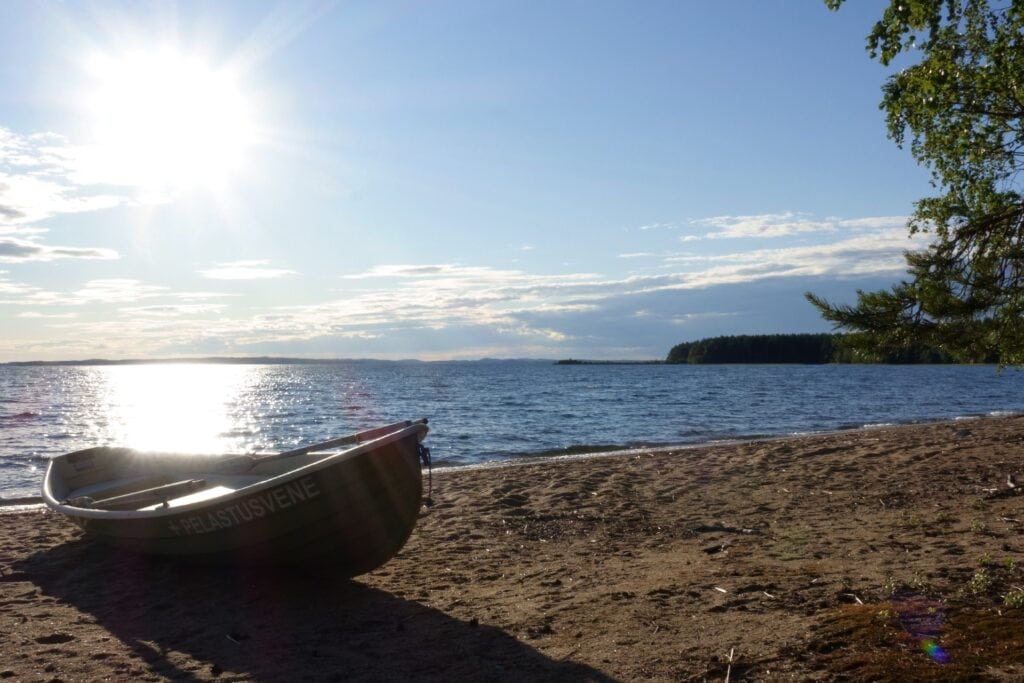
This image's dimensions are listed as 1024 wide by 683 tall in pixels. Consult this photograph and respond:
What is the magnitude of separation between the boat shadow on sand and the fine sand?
27 millimetres

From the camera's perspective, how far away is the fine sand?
5.81 m

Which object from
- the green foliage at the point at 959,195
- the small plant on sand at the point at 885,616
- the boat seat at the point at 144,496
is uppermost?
the green foliage at the point at 959,195

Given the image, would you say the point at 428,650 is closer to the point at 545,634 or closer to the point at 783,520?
the point at 545,634

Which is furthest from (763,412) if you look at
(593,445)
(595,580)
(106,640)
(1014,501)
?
(106,640)

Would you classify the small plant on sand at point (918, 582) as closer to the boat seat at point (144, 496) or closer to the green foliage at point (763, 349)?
the boat seat at point (144, 496)

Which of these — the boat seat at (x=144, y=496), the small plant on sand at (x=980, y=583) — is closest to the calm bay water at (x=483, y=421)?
the boat seat at (x=144, y=496)

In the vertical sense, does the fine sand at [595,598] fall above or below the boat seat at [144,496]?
below

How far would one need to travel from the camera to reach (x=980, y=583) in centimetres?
666

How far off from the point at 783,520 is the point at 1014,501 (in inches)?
119

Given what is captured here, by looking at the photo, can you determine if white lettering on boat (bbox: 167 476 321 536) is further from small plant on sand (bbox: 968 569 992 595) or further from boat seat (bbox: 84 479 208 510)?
small plant on sand (bbox: 968 569 992 595)

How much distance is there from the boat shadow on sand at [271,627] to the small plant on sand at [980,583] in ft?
10.8

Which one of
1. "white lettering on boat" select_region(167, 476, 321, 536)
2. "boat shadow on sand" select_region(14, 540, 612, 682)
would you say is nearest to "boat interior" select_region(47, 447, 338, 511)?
"boat shadow on sand" select_region(14, 540, 612, 682)

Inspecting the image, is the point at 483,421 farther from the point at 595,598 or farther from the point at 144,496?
the point at 595,598

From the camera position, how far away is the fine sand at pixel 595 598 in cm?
Answer: 581
